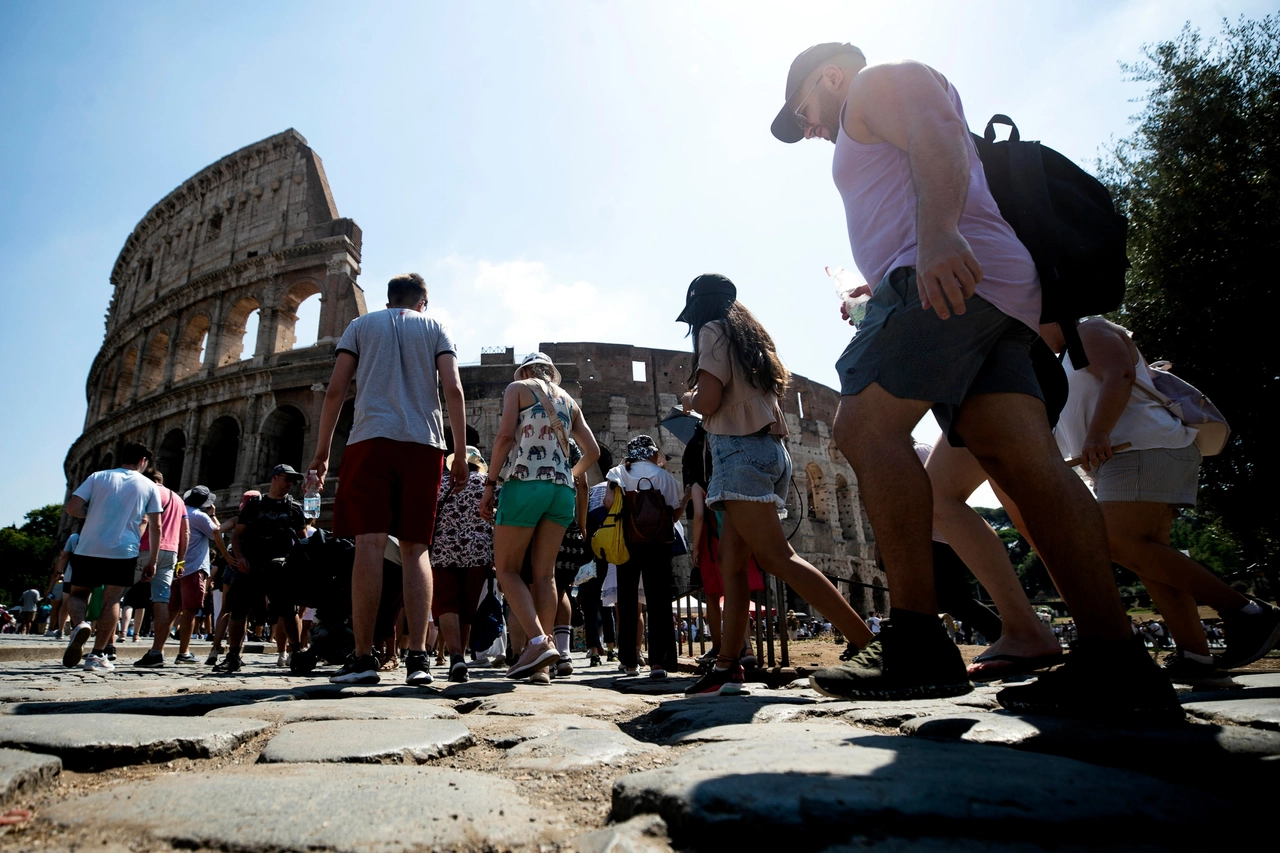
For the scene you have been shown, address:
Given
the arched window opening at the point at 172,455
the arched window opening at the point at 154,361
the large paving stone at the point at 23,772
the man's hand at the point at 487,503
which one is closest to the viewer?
the large paving stone at the point at 23,772

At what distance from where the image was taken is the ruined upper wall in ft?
81.5

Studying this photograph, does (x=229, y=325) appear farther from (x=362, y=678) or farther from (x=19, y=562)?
(x=19, y=562)

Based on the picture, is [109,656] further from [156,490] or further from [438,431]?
[438,431]

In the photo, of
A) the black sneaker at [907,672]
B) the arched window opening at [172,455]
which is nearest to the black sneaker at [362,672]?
the black sneaker at [907,672]

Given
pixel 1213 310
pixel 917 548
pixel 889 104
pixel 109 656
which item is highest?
pixel 1213 310

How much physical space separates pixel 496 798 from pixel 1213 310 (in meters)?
13.0

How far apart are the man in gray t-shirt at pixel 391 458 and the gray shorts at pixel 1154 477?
2890 millimetres

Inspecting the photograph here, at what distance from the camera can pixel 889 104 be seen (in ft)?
6.50

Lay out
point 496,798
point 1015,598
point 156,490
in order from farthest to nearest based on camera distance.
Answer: point 156,490, point 1015,598, point 496,798

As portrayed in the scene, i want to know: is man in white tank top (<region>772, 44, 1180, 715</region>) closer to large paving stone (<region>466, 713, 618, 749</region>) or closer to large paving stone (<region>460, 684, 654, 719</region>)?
large paving stone (<region>466, 713, 618, 749</region>)

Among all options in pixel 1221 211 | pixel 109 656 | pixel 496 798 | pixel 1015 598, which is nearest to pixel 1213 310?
pixel 1221 211

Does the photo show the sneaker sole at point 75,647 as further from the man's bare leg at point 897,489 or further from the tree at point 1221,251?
the tree at point 1221,251

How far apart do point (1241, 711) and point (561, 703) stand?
6.23 ft

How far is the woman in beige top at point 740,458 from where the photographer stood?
2.94 metres
